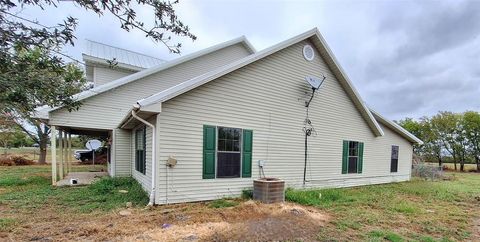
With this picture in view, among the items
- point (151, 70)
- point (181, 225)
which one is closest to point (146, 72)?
point (151, 70)


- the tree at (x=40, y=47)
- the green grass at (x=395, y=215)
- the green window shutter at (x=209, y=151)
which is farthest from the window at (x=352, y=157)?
the tree at (x=40, y=47)

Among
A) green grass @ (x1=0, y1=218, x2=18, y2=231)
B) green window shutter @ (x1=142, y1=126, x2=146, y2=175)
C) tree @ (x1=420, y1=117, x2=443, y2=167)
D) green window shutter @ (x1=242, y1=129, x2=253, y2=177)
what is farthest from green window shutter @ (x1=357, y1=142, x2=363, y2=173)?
tree @ (x1=420, y1=117, x2=443, y2=167)

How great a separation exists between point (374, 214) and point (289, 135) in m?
3.30

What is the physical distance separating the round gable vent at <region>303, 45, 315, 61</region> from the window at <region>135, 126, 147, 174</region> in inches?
230

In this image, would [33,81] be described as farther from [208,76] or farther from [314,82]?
[314,82]

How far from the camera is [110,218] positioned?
18.5ft

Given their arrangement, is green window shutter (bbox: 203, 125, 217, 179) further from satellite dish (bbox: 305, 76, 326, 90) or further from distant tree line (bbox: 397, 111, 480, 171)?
distant tree line (bbox: 397, 111, 480, 171)

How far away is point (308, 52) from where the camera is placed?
9547 millimetres

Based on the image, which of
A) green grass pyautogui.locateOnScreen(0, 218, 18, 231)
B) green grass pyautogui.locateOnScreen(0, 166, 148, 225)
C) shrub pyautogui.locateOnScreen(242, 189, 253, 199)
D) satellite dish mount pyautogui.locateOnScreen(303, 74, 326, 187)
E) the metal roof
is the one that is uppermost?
the metal roof

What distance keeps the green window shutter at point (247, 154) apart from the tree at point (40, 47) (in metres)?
4.95

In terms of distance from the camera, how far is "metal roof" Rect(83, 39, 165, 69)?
1347cm

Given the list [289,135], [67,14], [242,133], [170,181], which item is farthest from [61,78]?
[289,135]

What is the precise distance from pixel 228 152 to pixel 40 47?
5262 millimetres

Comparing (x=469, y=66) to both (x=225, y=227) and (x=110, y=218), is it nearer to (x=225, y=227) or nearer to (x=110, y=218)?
(x=225, y=227)
